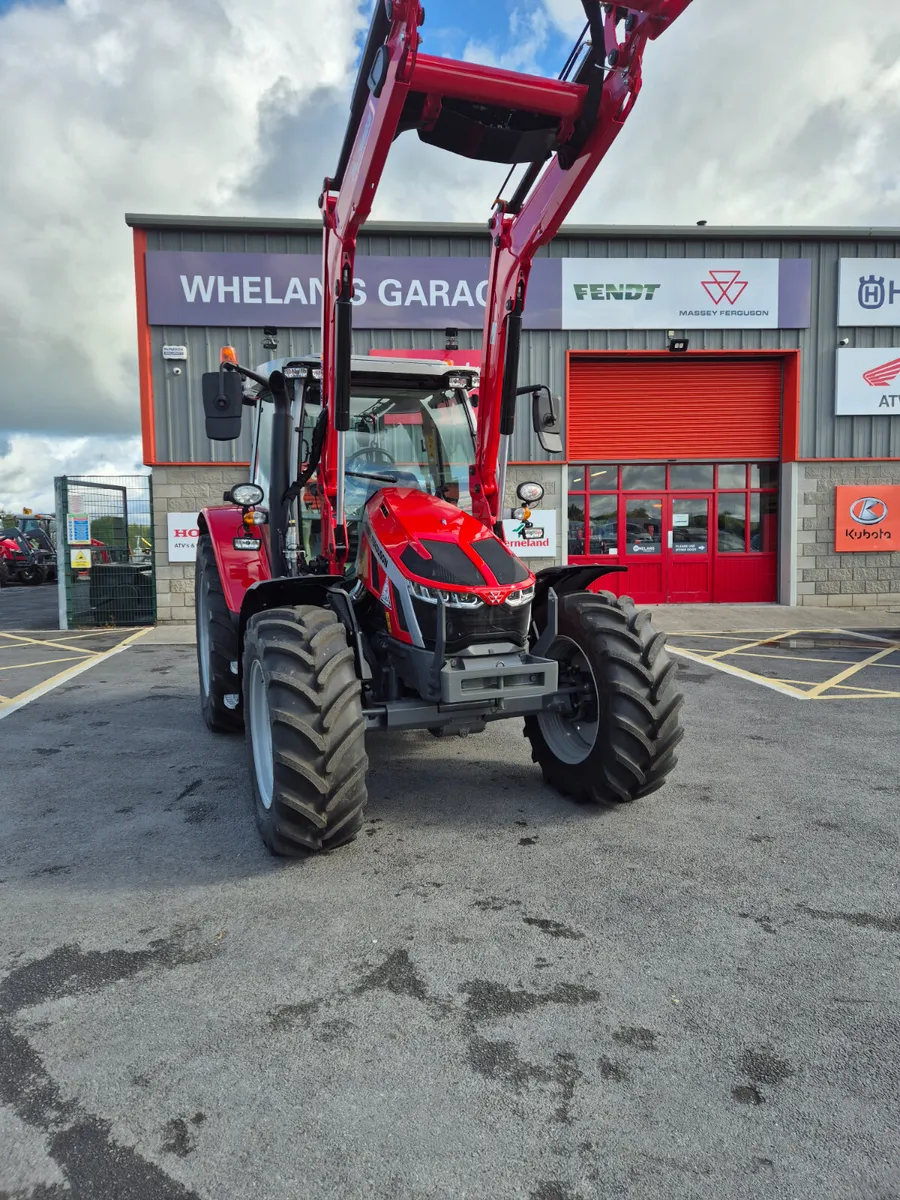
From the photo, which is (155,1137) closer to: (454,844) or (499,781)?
(454,844)

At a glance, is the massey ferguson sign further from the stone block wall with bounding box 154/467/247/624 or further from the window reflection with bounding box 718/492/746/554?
the stone block wall with bounding box 154/467/247/624

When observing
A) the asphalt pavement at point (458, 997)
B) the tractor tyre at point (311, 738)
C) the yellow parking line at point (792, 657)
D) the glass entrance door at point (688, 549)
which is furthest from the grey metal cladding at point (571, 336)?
the tractor tyre at point (311, 738)

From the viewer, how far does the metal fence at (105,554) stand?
1194 cm

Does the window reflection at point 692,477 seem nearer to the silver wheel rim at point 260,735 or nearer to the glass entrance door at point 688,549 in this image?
the glass entrance door at point 688,549

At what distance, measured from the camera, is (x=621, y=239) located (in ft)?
42.7

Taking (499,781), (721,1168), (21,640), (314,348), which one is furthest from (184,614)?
(721,1168)

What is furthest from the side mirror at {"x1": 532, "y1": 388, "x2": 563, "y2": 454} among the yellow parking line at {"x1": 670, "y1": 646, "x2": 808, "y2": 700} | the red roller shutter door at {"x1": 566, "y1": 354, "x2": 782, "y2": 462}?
the red roller shutter door at {"x1": 566, "y1": 354, "x2": 782, "y2": 462}

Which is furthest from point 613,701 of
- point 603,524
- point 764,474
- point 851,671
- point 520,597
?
point 764,474

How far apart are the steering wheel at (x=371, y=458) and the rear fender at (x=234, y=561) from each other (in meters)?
1.12

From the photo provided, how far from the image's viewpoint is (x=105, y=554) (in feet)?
40.3

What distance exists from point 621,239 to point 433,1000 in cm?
1324

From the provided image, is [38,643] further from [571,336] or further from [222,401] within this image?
[571,336]

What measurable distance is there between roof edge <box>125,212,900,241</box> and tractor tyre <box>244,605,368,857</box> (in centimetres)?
1081

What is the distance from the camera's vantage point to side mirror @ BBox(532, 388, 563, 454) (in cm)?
459
